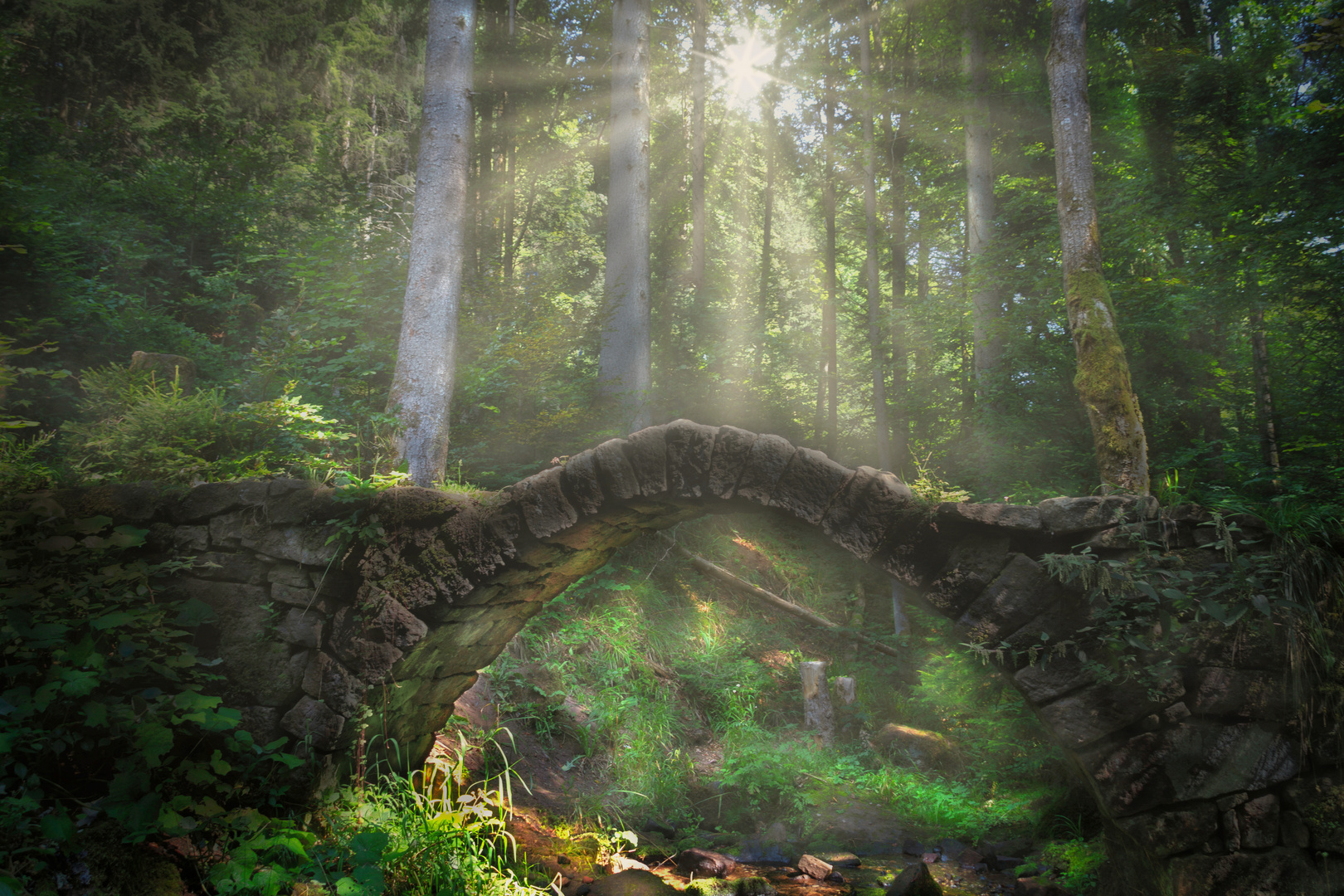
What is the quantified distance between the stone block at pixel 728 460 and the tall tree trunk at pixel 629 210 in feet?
17.2

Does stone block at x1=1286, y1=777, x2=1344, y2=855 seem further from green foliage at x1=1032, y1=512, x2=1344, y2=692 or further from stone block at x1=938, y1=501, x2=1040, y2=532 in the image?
stone block at x1=938, y1=501, x2=1040, y2=532

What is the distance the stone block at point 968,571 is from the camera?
3.54 m

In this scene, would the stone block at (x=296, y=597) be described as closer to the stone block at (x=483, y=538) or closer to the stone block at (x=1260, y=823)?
the stone block at (x=483, y=538)

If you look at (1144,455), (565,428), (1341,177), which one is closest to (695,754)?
(565,428)

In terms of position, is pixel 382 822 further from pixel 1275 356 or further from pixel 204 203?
pixel 1275 356

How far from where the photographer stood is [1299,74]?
7473 mm

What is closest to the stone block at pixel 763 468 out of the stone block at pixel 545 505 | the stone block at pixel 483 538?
the stone block at pixel 545 505

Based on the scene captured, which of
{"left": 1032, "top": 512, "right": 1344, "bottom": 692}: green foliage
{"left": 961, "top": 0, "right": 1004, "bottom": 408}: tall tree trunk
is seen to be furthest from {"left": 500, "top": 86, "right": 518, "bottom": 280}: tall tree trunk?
{"left": 1032, "top": 512, "right": 1344, "bottom": 692}: green foliage

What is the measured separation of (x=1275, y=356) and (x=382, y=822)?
32.8 ft

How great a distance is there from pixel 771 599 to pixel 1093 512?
671cm

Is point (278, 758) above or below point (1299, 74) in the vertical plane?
below

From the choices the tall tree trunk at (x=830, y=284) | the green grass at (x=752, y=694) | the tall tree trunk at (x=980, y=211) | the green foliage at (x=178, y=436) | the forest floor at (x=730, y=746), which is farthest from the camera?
the tall tree trunk at (x=830, y=284)

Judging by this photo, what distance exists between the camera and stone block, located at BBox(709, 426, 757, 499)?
3893mm

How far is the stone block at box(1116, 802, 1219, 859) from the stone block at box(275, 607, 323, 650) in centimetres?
459
